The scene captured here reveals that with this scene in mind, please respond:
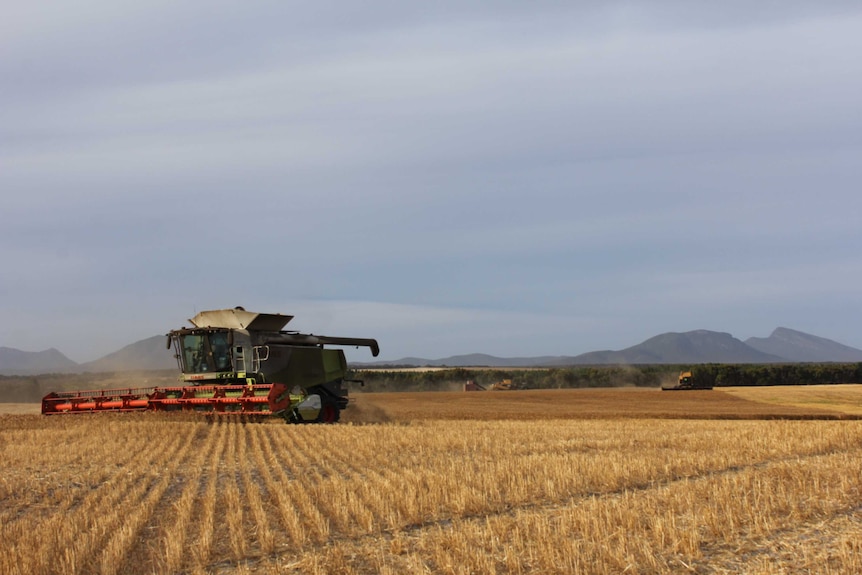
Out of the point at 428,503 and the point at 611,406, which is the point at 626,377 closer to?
the point at 611,406

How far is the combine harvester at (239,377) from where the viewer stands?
20172 millimetres

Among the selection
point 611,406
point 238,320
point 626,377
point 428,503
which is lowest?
point 611,406

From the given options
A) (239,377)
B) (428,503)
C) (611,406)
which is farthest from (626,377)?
(428,503)

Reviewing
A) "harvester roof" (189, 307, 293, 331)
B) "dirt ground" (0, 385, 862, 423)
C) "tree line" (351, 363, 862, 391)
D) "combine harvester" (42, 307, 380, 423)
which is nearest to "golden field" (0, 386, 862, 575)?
"combine harvester" (42, 307, 380, 423)

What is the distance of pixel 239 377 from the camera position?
21.9 meters

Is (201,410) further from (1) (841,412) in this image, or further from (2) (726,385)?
(2) (726,385)

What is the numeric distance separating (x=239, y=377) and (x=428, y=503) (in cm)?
1415

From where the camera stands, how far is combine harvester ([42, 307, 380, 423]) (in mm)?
20172

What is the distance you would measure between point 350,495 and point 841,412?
92.9 feet

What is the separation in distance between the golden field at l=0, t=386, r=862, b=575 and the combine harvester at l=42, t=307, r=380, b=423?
3.41 m

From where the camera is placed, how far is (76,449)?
13.9 meters

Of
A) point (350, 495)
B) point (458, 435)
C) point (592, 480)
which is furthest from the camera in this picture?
point (458, 435)

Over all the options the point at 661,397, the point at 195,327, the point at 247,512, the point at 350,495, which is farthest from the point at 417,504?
the point at 661,397

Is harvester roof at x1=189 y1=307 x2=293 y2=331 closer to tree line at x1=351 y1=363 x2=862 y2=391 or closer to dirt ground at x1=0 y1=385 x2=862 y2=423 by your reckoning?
dirt ground at x1=0 y1=385 x2=862 y2=423
